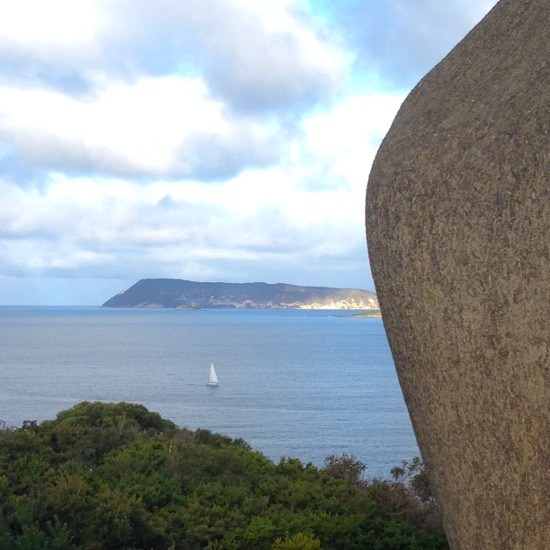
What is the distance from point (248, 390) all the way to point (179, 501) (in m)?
57.9

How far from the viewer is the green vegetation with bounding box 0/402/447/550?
790 centimetres

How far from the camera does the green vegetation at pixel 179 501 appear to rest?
7.90m

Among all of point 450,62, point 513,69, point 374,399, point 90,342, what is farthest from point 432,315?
point 90,342

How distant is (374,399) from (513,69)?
184 ft

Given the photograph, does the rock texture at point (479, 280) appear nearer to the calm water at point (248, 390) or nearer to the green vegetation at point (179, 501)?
the green vegetation at point (179, 501)

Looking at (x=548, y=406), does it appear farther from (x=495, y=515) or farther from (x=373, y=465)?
(x=373, y=465)

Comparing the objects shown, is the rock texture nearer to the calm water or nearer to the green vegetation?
the green vegetation

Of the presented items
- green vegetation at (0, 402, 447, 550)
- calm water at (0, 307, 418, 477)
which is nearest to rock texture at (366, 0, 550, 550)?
green vegetation at (0, 402, 447, 550)

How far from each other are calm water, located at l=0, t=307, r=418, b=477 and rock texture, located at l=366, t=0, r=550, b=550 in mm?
28079

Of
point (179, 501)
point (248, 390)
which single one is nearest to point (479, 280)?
point (179, 501)

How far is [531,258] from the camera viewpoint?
446cm

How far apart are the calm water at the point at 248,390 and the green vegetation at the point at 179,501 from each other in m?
22.7

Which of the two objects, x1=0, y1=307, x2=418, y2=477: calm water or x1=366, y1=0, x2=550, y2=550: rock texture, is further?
x1=0, y1=307, x2=418, y2=477: calm water

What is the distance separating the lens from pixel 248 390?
6656 centimetres
